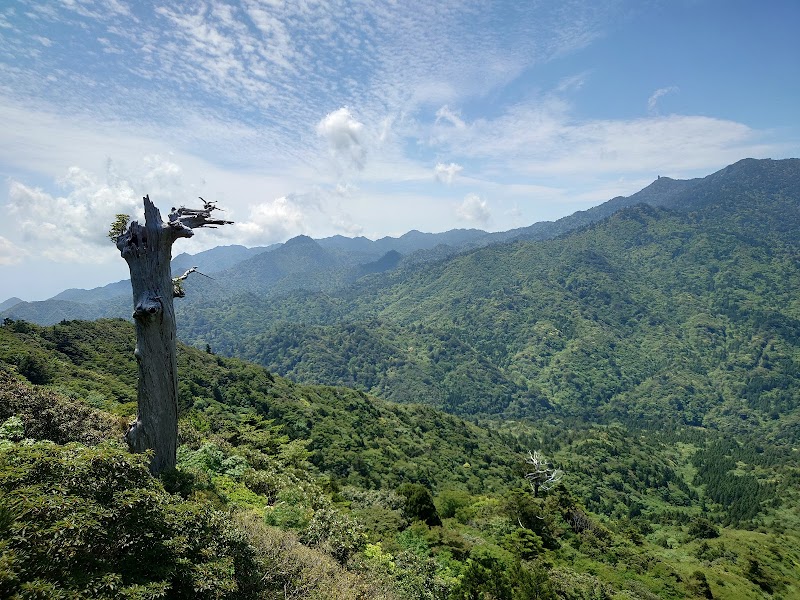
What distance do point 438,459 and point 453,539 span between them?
223 feet

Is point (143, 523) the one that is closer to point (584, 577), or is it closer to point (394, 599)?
point (394, 599)

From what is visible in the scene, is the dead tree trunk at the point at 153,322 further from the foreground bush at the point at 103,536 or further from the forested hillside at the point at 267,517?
the foreground bush at the point at 103,536

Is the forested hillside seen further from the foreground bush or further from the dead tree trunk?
the dead tree trunk

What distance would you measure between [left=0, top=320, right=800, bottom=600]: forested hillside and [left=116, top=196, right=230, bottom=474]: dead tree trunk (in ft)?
2.93

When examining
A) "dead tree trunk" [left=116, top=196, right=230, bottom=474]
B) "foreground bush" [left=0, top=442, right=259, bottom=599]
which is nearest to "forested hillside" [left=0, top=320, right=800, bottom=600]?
"foreground bush" [left=0, top=442, right=259, bottom=599]

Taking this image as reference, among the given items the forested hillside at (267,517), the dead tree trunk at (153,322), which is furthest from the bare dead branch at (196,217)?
the forested hillside at (267,517)

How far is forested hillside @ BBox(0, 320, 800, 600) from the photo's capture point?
Result: 19.5ft

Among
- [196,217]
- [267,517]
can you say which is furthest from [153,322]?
[267,517]

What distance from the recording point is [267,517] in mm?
11711

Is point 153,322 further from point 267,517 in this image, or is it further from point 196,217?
point 267,517

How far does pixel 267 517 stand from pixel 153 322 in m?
6.31

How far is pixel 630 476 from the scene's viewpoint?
128 meters

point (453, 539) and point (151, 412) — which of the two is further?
point (453, 539)

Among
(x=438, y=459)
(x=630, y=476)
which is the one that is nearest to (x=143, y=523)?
(x=438, y=459)
